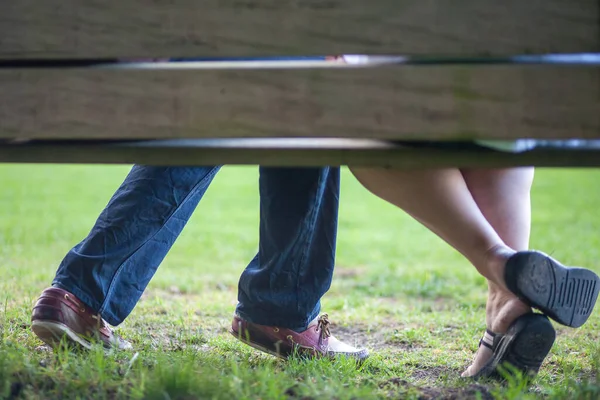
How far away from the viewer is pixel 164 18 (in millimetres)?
1868

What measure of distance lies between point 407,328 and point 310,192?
976mm

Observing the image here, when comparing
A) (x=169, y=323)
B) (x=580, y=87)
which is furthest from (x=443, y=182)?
(x=169, y=323)

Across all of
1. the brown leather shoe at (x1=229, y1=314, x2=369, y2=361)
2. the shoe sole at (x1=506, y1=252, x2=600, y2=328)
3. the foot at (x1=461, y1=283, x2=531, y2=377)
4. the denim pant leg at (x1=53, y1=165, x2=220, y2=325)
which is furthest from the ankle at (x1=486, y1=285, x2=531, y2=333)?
the denim pant leg at (x1=53, y1=165, x2=220, y2=325)

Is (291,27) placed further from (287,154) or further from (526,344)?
(526,344)

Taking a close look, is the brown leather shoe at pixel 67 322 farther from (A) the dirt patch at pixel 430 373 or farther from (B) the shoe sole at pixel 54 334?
(A) the dirt patch at pixel 430 373

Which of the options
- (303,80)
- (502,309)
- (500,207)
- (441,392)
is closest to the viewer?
(303,80)

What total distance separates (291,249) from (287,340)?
31 centimetres

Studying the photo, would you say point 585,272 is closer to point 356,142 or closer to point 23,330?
point 356,142

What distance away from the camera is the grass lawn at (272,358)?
1.92 meters

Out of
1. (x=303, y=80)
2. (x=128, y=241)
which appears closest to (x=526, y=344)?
(x=303, y=80)

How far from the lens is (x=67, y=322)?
238cm

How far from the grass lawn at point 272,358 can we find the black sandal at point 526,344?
8 centimetres

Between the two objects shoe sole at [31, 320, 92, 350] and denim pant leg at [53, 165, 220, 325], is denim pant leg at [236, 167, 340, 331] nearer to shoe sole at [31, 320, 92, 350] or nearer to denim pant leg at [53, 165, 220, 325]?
denim pant leg at [53, 165, 220, 325]

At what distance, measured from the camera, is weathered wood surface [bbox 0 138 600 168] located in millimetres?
1859
